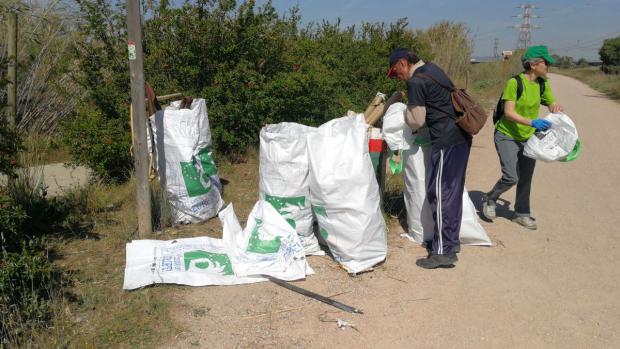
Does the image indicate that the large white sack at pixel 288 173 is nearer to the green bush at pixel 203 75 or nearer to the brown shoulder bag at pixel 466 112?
the brown shoulder bag at pixel 466 112

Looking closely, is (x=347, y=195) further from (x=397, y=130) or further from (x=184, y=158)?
(x=184, y=158)

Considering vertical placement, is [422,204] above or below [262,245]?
above

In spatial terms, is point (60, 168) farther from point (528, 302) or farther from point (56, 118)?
point (528, 302)

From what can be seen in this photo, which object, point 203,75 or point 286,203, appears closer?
point 286,203

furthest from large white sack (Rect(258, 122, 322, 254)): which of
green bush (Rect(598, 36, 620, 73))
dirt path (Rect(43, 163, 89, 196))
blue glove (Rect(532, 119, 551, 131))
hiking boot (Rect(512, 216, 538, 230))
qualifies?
green bush (Rect(598, 36, 620, 73))

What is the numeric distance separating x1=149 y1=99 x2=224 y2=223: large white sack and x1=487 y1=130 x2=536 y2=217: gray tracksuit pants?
9.78ft

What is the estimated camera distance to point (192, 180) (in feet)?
15.6

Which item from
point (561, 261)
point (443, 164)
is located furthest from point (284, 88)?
point (561, 261)

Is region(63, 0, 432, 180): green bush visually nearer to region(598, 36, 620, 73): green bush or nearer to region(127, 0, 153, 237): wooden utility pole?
region(127, 0, 153, 237): wooden utility pole

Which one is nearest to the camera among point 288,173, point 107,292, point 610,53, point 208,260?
point 107,292

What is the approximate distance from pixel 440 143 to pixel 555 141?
1448mm

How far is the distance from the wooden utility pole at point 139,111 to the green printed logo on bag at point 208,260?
2.34ft

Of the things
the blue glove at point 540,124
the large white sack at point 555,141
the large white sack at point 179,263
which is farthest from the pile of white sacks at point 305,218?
the blue glove at point 540,124

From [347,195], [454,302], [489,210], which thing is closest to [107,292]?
[347,195]
